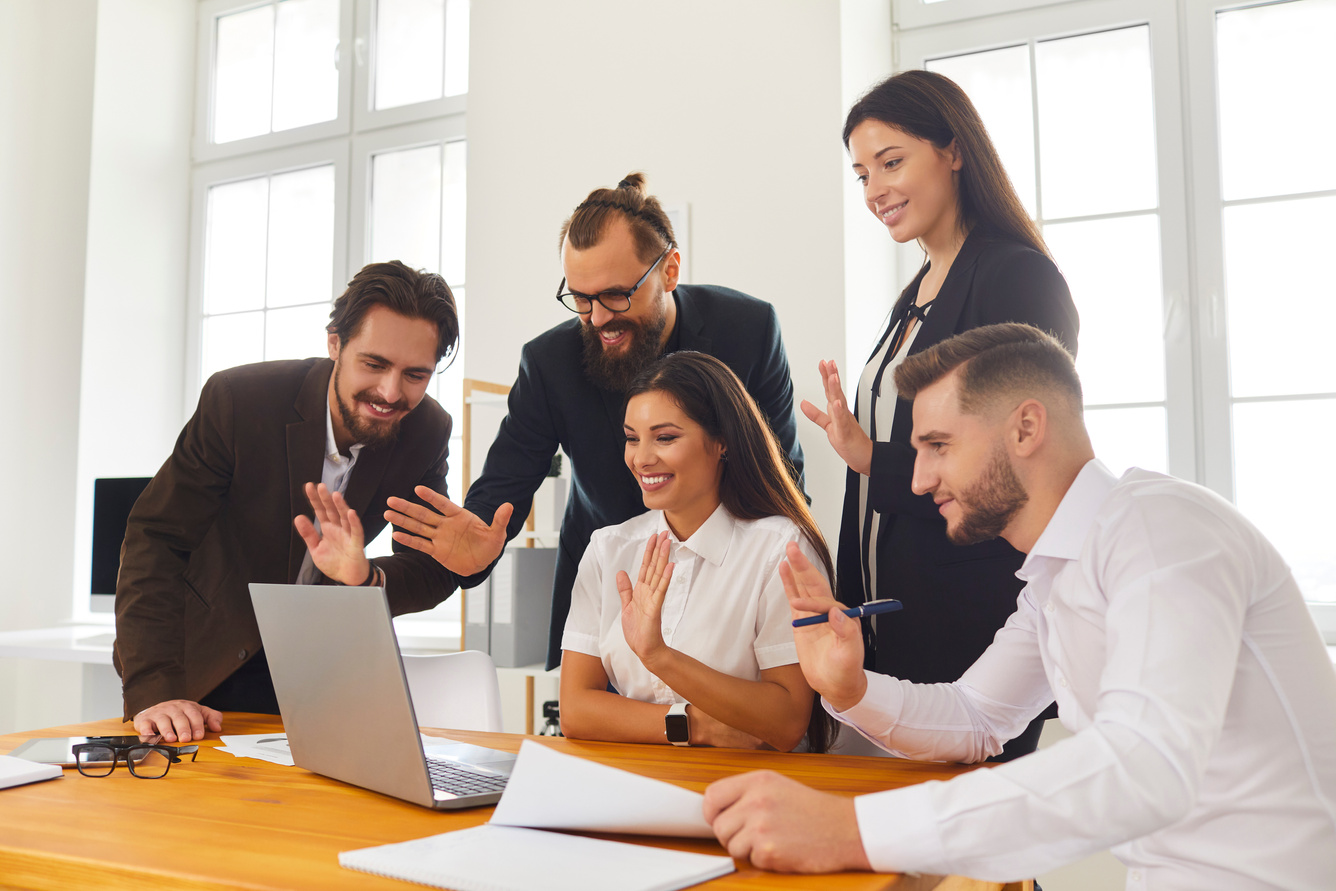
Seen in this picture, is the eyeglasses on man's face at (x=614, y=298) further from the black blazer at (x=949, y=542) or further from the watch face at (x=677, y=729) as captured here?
the watch face at (x=677, y=729)

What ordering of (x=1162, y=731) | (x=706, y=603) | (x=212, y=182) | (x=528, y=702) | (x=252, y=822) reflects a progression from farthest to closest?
(x=212, y=182) → (x=528, y=702) → (x=706, y=603) → (x=252, y=822) → (x=1162, y=731)

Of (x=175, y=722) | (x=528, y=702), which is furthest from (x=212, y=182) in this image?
(x=175, y=722)

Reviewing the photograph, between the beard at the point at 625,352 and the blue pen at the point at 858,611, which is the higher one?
the beard at the point at 625,352

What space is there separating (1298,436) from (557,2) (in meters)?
2.77

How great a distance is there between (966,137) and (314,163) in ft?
11.9

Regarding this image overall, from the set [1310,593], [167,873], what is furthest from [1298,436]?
[167,873]

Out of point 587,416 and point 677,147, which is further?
point 677,147

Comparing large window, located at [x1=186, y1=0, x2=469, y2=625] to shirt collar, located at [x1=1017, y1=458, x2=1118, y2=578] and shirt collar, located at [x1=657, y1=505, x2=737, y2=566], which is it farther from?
shirt collar, located at [x1=1017, y1=458, x2=1118, y2=578]

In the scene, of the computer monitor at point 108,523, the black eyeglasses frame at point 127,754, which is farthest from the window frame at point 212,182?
the black eyeglasses frame at point 127,754

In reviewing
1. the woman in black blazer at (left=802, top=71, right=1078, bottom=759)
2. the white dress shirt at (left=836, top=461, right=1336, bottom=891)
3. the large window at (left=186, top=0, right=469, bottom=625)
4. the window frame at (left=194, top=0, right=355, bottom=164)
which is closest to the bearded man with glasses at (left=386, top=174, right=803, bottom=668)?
the woman in black blazer at (left=802, top=71, right=1078, bottom=759)

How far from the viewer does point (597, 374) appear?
2020mm

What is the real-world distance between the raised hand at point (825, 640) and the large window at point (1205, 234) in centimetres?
208

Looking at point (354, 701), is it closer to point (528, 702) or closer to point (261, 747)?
point (261, 747)

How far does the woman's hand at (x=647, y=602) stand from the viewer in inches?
58.1
